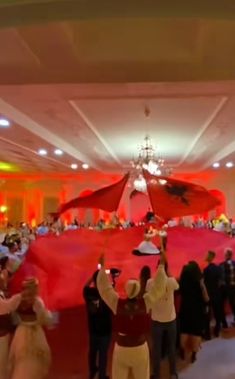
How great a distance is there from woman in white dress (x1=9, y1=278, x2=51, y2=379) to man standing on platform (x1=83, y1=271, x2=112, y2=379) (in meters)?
0.77

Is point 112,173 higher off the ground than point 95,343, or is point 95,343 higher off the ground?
point 112,173

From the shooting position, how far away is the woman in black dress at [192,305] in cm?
559

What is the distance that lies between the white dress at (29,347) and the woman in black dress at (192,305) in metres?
2.12

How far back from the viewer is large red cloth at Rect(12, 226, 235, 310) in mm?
5531

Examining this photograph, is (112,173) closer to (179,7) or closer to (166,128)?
(166,128)

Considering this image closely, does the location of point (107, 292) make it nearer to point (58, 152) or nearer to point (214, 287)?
point (214, 287)

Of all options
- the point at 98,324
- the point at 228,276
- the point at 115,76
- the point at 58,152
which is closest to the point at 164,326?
the point at 98,324

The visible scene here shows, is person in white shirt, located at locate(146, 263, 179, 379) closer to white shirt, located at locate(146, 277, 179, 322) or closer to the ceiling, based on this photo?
white shirt, located at locate(146, 277, 179, 322)

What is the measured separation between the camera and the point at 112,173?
18938 mm

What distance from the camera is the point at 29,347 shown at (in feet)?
13.4

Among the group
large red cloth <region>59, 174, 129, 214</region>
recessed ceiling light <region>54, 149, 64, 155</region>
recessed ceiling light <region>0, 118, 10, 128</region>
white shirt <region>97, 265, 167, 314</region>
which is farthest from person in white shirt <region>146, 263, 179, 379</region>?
recessed ceiling light <region>54, 149, 64, 155</region>

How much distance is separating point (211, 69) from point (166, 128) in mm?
4636

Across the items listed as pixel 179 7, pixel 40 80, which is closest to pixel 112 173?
pixel 40 80

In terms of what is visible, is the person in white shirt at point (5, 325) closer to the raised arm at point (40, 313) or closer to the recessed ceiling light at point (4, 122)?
the raised arm at point (40, 313)
